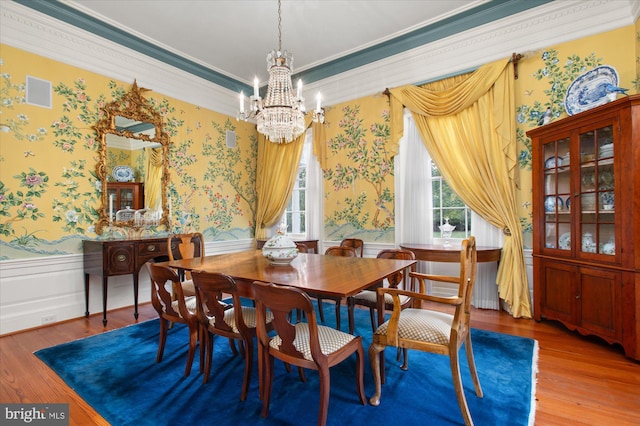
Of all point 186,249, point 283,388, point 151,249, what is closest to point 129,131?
point 151,249

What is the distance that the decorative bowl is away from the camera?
8.04ft

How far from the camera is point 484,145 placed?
3594mm

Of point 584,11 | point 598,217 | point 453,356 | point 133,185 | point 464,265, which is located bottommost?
point 453,356

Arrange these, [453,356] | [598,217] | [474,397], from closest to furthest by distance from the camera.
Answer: [453,356] < [474,397] < [598,217]

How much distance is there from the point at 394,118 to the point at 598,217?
2.43 metres

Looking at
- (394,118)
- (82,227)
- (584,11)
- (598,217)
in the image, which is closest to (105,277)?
(82,227)

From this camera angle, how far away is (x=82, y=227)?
143 inches

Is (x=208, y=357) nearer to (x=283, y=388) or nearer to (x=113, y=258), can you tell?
(x=283, y=388)

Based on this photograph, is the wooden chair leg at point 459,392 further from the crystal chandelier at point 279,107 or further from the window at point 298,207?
the window at point 298,207

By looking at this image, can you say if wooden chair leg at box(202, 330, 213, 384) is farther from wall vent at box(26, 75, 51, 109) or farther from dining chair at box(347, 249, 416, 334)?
wall vent at box(26, 75, 51, 109)

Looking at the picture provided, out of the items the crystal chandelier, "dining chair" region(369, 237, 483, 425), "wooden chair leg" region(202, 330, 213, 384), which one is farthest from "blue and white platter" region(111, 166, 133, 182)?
"dining chair" region(369, 237, 483, 425)

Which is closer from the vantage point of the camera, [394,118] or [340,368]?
[340,368]

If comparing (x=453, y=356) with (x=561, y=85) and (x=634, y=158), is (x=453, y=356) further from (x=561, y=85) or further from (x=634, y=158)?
(x=561, y=85)

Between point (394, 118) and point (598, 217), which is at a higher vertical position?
point (394, 118)
